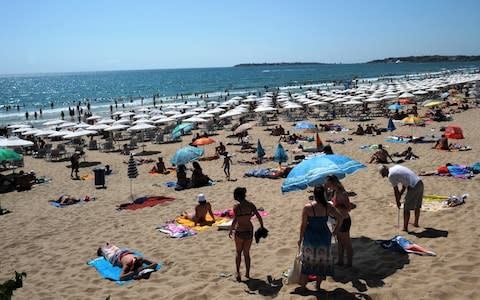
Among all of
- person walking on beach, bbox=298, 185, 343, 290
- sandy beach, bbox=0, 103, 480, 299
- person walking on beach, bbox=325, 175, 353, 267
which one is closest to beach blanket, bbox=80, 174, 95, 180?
sandy beach, bbox=0, 103, 480, 299

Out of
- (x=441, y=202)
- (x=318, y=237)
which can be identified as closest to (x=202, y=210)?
(x=318, y=237)

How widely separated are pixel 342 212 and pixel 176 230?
373cm

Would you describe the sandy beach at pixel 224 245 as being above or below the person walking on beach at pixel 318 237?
below

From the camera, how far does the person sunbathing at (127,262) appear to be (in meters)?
6.04

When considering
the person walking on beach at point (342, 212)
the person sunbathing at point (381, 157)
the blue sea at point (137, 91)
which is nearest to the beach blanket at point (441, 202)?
the person walking on beach at point (342, 212)

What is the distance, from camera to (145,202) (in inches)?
412

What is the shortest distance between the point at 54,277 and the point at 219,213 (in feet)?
11.9

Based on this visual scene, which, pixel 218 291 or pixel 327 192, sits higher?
pixel 327 192

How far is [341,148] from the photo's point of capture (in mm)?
16688

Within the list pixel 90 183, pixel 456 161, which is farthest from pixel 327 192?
pixel 90 183

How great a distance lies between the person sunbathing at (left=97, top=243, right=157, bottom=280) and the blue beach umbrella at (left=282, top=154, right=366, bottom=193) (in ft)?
7.96

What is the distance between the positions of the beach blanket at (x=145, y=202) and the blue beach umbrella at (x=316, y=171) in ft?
17.0

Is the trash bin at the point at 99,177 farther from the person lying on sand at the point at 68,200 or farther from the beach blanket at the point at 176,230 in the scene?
the beach blanket at the point at 176,230

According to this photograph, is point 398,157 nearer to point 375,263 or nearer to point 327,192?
point 327,192
